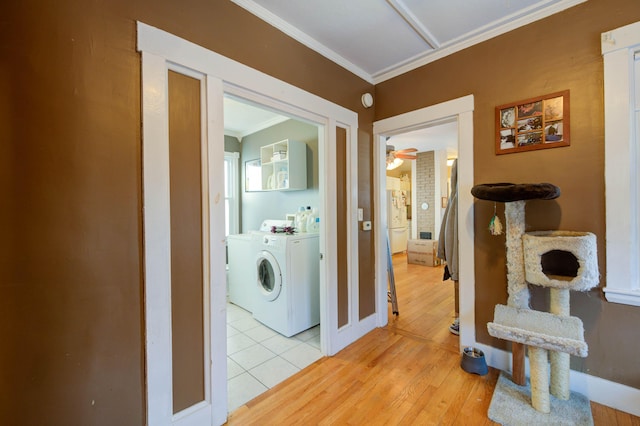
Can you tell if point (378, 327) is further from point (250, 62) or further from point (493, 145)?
point (250, 62)

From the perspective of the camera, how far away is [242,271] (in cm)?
322

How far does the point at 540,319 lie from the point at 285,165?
9.45 feet

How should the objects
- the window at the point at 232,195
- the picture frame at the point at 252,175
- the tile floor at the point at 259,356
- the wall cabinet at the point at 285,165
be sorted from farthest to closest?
the window at the point at 232,195 → the picture frame at the point at 252,175 → the wall cabinet at the point at 285,165 → the tile floor at the point at 259,356

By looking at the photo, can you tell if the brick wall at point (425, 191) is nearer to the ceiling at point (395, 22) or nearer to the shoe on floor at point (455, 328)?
the shoe on floor at point (455, 328)

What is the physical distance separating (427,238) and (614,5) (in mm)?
5108

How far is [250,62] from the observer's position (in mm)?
1690

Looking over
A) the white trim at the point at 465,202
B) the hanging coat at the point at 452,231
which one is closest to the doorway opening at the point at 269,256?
the white trim at the point at 465,202

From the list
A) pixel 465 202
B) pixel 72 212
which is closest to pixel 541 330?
pixel 465 202

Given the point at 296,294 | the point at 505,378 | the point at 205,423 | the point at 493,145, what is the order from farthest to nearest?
the point at 296,294
the point at 493,145
the point at 505,378
the point at 205,423

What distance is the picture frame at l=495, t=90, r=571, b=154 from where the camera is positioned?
5.61ft

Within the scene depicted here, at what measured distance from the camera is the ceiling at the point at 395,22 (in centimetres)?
170

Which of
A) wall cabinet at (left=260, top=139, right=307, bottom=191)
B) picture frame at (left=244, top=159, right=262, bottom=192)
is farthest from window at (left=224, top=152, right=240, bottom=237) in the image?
wall cabinet at (left=260, top=139, right=307, bottom=191)

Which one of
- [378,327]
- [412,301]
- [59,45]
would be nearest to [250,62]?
[59,45]

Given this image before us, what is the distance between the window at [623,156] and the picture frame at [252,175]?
351 cm
